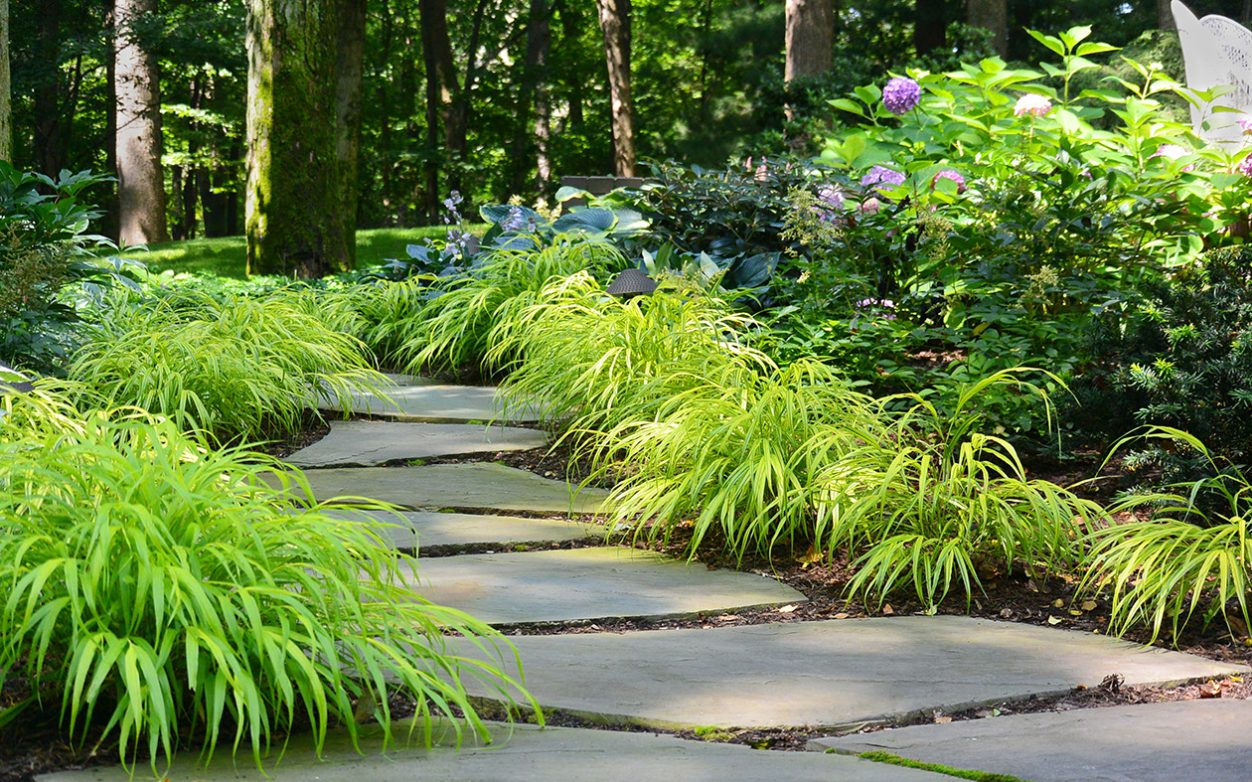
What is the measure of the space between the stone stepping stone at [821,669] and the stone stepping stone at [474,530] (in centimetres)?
80

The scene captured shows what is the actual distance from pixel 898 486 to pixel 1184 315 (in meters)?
1.19

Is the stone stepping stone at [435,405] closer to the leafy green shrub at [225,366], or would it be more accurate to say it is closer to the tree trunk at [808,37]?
the leafy green shrub at [225,366]

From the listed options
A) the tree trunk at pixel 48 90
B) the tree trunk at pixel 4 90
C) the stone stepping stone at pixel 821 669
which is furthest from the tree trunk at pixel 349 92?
the stone stepping stone at pixel 821 669

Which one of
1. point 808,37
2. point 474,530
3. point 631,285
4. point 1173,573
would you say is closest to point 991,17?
point 808,37

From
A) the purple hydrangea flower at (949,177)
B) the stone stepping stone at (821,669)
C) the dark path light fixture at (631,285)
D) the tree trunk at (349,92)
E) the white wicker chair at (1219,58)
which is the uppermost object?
the tree trunk at (349,92)

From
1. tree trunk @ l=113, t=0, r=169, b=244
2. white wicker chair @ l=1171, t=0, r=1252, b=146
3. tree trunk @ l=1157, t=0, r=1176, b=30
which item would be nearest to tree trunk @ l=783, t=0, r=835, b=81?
tree trunk @ l=1157, t=0, r=1176, b=30

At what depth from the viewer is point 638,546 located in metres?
3.40

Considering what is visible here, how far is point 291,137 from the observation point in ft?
25.7

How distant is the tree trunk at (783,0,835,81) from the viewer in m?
12.0

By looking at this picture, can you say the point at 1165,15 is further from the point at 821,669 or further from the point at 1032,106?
the point at 821,669

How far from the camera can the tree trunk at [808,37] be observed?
11961 millimetres

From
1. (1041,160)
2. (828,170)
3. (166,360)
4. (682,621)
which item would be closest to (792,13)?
(828,170)

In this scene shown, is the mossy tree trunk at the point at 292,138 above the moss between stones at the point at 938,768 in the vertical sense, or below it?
above

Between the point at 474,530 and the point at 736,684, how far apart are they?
4.32 feet
